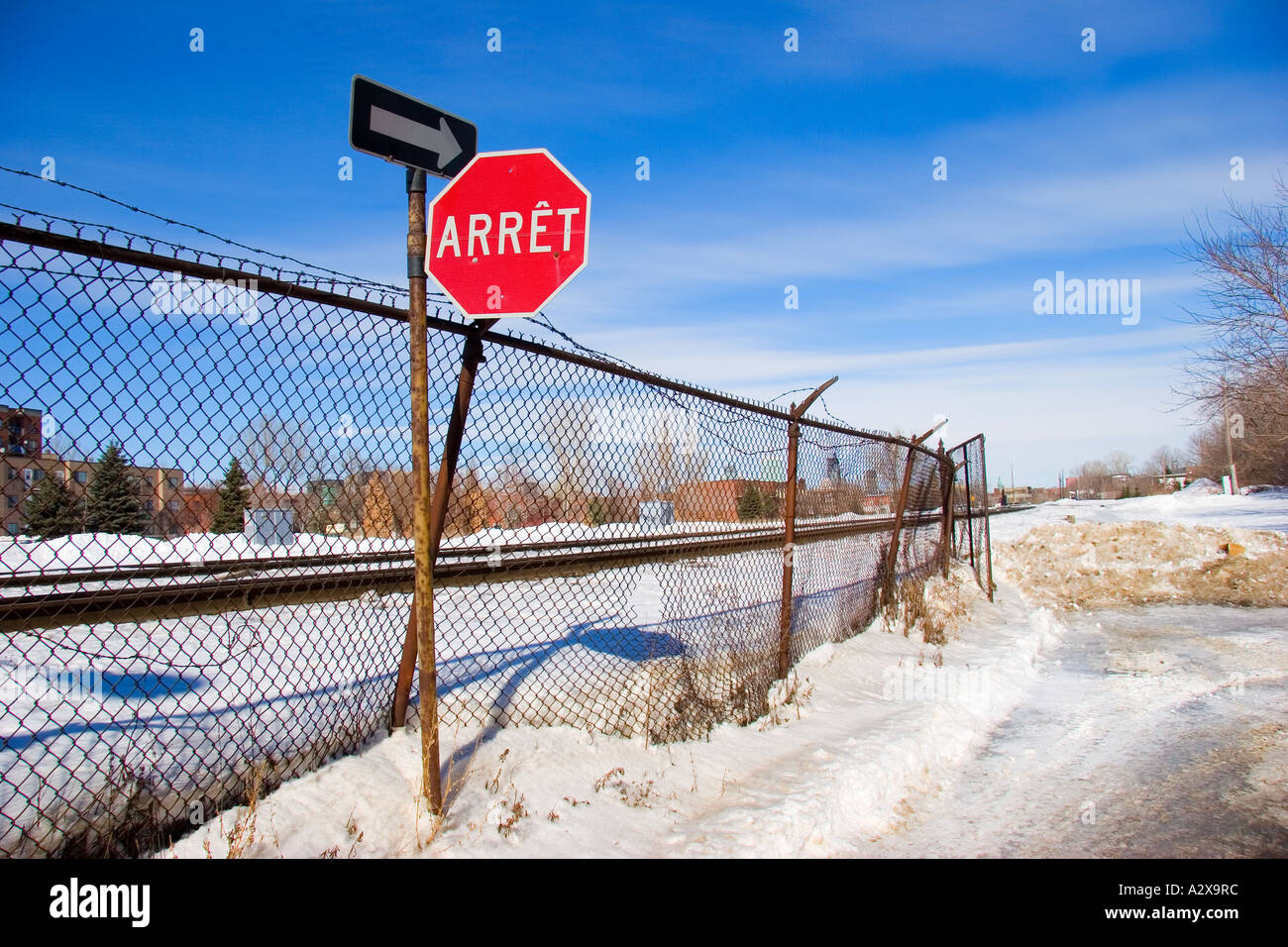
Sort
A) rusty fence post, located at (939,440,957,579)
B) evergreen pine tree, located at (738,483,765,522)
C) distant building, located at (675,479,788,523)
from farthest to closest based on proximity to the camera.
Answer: rusty fence post, located at (939,440,957,579) < evergreen pine tree, located at (738,483,765,522) < distant building, located at (675,479,788,523)

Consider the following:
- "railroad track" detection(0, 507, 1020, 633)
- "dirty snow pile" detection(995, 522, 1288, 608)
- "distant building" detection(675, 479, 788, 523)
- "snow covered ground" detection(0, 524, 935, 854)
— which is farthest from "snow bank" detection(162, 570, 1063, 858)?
"dirty snow pile" detection(995, 522, 1288, 608)

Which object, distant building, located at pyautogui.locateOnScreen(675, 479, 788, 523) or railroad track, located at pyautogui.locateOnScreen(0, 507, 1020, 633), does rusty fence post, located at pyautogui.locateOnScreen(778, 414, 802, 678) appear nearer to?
distant building, located at pyautogui.locateOnScreen(675, 479, 788, 523)

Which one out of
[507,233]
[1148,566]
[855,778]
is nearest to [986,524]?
[1148,566]

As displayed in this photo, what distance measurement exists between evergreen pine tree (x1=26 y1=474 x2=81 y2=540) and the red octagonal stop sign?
1.47 meters

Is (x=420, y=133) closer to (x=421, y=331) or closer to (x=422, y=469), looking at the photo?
(x=421, y=331)

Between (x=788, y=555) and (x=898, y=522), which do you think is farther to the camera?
(x=898, y=522)

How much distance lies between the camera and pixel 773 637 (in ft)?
19.4

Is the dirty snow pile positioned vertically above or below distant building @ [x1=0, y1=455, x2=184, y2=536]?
below

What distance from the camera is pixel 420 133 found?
2826mm

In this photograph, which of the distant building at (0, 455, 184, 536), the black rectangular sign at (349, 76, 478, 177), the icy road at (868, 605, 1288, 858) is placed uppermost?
the black rectangular sign at (349, 76, 478, 177)

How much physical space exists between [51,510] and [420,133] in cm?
187

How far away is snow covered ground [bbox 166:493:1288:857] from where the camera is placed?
285 cm

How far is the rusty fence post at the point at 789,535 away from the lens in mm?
5469

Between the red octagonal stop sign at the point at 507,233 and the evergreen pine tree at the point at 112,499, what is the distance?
1309mm
